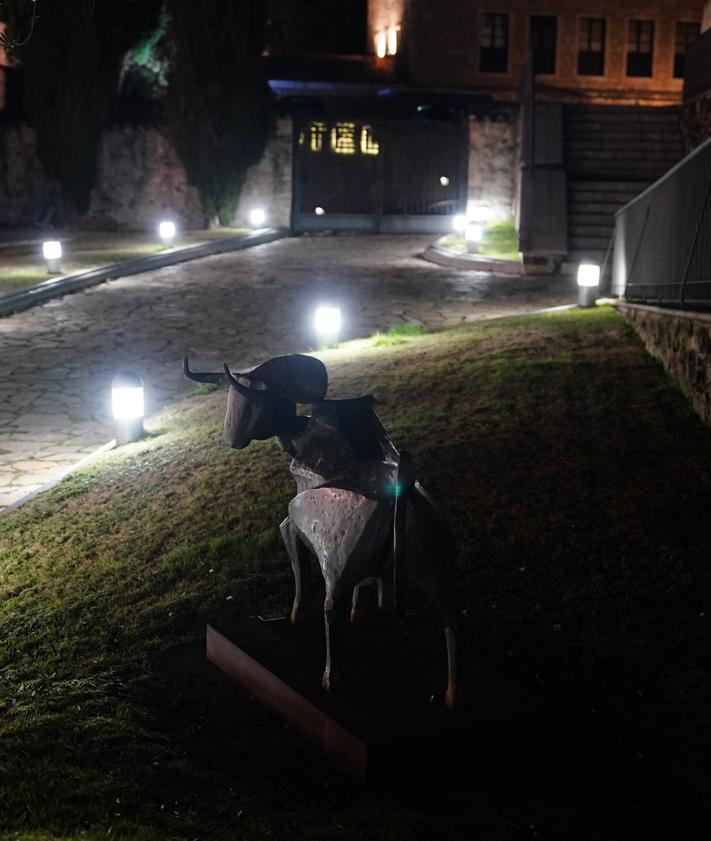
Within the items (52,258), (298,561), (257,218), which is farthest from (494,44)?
(298,561)

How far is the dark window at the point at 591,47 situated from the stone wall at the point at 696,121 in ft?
51.2

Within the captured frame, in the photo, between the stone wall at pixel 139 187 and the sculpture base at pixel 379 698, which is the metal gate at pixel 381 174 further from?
the sculpture base at pixel 379 698

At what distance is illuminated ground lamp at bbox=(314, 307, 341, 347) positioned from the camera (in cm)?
1377

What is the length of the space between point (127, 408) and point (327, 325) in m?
4.01

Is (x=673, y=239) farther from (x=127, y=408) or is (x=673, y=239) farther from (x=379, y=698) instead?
(x=379, y=698)

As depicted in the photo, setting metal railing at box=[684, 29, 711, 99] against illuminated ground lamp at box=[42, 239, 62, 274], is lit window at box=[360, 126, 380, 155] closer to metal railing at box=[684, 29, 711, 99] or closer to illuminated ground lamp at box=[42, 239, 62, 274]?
metal railing at box=[684, 29, 711, 99]

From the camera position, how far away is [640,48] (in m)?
39.7

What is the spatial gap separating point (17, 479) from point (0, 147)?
82.4 feet

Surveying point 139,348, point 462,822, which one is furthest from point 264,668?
point 139,348

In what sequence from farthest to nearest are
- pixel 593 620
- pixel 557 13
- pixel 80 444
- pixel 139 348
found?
1. pixel 557 13
2. pixel 139 348
3. pixel 80 444
4. pixel 593 620


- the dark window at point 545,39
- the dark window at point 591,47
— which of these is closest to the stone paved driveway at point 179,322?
the dark window at point 545,39

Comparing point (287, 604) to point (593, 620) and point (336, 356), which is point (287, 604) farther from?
point (336, 356)

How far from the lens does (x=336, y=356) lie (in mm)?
12586

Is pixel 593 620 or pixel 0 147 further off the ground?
pixel 0 147
